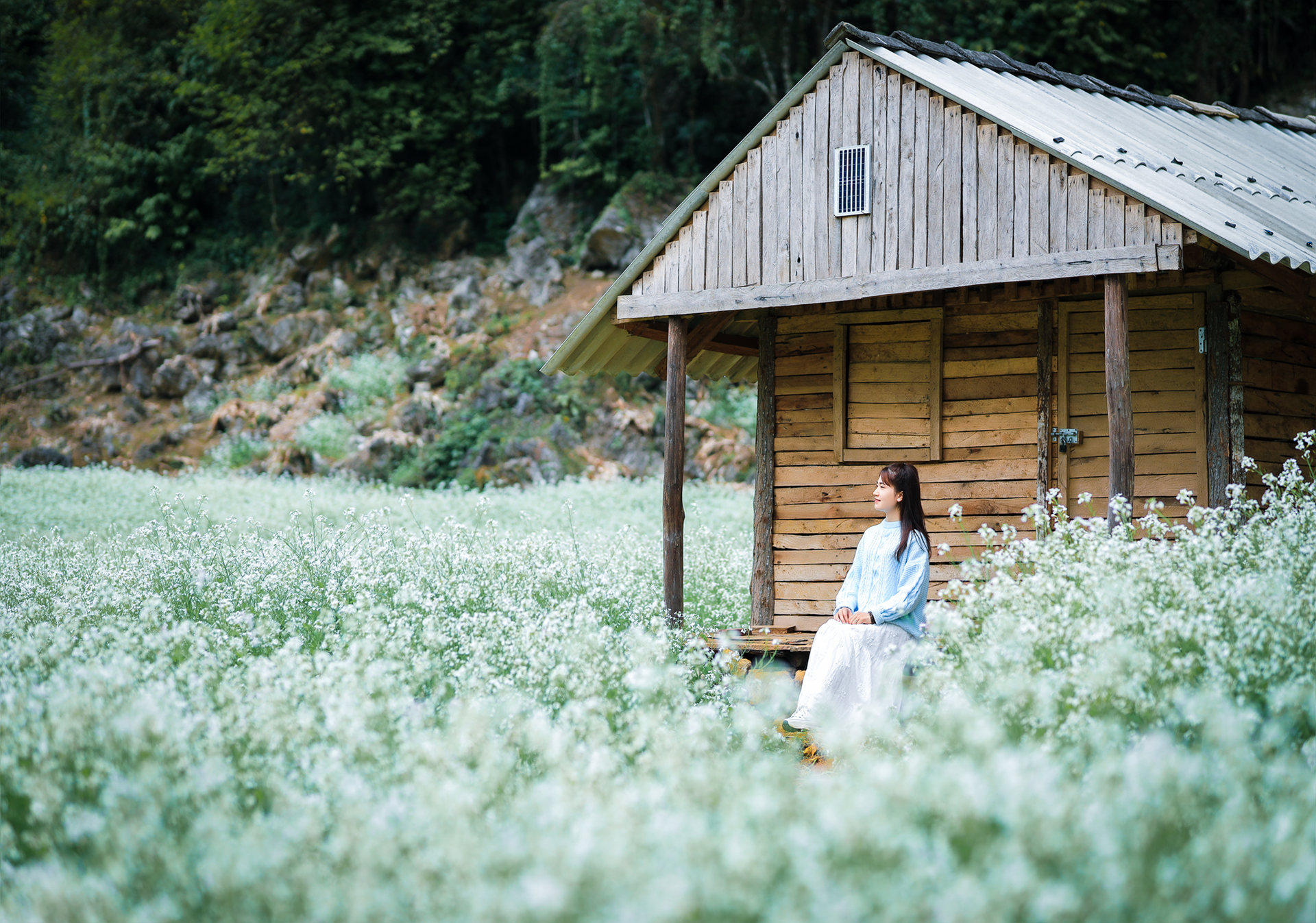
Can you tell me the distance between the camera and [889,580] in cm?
804

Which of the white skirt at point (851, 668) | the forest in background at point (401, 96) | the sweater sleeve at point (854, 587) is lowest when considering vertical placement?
the white skirt at point (851, 668)

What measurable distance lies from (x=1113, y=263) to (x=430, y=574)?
599 centimetres

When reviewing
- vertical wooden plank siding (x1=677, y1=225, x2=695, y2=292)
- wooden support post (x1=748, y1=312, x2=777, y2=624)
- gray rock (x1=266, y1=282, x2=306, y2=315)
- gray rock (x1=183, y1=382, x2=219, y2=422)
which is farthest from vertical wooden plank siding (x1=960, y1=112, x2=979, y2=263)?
gray rock (x1=266, y1=282, x2=306, y2=315)

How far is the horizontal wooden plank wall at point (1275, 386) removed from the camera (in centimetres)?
907

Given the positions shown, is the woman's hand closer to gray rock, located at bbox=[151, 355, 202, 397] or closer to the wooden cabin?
the wooden cabin

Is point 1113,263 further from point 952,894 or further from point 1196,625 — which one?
point 952,894

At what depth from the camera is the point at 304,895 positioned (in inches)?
133

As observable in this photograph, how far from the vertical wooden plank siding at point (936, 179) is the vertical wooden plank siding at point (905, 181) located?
149 millimetres

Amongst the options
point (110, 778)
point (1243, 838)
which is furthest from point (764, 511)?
point (1243, 838)

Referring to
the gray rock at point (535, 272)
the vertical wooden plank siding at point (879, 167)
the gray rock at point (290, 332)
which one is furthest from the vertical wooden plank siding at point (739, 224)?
the gray rock at point (290, 332)

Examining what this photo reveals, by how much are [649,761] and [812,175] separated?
5972 millimetres

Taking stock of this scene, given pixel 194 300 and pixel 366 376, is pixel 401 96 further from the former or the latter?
pixel 366 376

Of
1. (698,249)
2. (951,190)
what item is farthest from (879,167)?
(698,249)

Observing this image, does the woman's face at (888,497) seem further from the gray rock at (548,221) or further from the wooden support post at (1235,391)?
the gray rock at (548,221)
